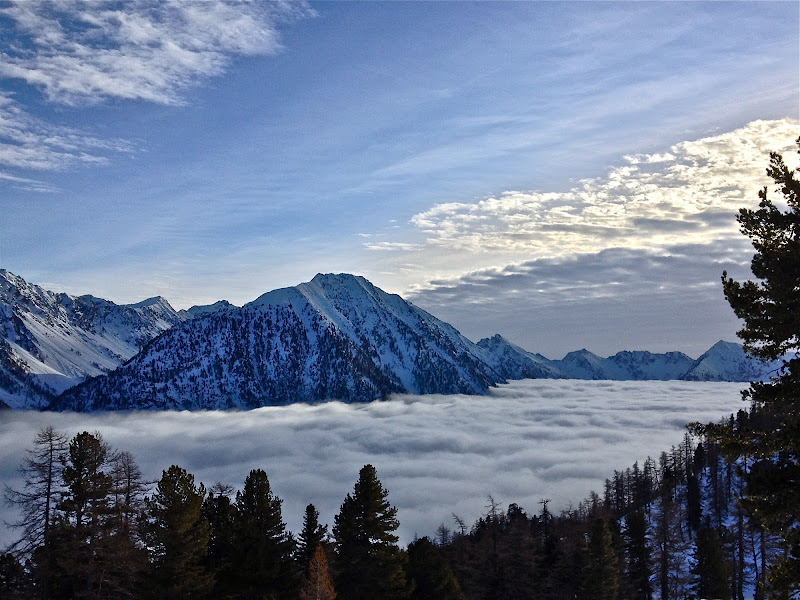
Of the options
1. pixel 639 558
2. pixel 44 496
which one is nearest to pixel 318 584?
pixel 44 496

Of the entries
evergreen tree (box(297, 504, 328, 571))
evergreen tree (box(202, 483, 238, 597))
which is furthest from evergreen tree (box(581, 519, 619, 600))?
evergreen tree (box(202, 483, 238, 597))

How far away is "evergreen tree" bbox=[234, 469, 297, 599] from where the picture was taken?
32.6m

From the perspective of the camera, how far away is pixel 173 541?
2919cm

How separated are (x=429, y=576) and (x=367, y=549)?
11022 millimetres

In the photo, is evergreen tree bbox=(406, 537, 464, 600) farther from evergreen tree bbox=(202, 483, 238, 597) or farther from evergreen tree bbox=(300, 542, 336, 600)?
evergreen tree bbox=(300, 542, 336, 600)

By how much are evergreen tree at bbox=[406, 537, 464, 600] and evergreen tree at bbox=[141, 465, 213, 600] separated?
57.1ft

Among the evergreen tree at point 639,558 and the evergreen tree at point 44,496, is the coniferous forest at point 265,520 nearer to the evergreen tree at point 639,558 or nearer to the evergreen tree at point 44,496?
the evergreen tree at point 44,496

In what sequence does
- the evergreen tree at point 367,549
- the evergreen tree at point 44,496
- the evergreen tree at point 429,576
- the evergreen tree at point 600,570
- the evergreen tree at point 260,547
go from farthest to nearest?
the evergreen tree at point 600,570
the evergreen tree at point 429,576
the evergreen tree at point 367,549
the evergreen tree at point 260,547
the evergreen tree at point 44,496

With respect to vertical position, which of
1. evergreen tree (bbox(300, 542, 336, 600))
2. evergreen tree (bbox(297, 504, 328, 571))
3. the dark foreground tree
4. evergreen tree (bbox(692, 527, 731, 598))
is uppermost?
the dark foreground tree

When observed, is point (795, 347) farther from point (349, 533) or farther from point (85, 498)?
point (85, 498)

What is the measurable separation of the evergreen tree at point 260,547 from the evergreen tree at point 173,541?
3028 millimetres

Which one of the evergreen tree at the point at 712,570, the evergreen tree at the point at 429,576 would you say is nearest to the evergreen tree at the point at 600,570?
the evergreen tree at the point at 429,576

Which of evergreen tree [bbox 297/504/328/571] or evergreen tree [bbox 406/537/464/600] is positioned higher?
evergreen tree [bbox 297/504/328/571]

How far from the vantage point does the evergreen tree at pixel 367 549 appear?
33.7m
